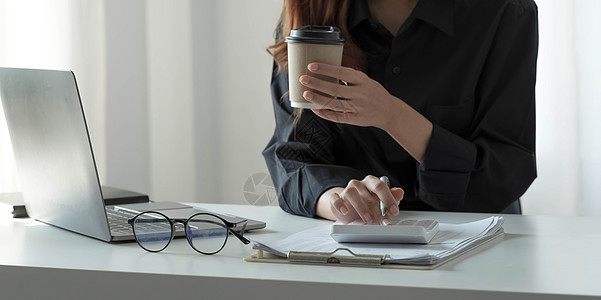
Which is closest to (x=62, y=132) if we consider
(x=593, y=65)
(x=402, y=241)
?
(x=402, y=241)

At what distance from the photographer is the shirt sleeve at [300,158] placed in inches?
52.6

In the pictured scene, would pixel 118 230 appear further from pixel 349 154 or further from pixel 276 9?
pixel 276 9

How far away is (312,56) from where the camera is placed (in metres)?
1.05

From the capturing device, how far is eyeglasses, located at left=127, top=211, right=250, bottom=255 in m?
0.94

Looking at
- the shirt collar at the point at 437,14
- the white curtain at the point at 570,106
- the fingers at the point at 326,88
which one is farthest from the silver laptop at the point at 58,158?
the white curtain at the point at 570,106

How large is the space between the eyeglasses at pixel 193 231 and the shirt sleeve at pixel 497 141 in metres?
0.49

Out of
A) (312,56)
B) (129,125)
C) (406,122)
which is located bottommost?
(129,125)

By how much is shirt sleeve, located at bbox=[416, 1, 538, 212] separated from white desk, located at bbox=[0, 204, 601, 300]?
346 millimetres

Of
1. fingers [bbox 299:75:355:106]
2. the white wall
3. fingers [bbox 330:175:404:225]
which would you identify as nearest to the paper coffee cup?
fingers [bbox 299:75:355:106]

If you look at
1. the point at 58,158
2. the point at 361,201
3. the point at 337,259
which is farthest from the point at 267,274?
the point at 58,158

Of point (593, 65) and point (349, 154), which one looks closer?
point (349, 154)

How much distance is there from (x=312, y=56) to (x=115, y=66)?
186cm

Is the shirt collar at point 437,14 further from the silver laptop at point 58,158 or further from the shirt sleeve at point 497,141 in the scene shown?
the silver laptop at point 58,158

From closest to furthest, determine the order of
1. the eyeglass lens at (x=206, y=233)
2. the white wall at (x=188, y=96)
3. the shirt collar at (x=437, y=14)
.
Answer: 1. the eyeglass lens at (x=206, y=233)
2. the shirt collar at (x=437, y=14)
3. the white wall at (x=188, y=96)
